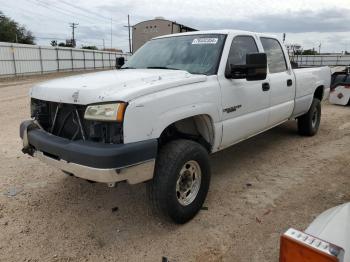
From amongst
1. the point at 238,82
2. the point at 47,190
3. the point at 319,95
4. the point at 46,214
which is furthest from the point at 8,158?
the point at 319,95

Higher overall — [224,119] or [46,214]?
[224,119]

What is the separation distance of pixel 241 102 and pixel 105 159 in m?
2.03

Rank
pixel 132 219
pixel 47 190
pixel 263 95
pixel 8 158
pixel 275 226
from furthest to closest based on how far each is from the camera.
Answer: pixel 8 158
pixel 263 95
pixel 47 190
pixel 132 219
pixel 275 226

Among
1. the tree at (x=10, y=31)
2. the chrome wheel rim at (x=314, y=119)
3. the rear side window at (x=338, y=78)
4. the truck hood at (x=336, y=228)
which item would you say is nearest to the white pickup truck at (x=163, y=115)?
the truck hood at (x=336, y=228)

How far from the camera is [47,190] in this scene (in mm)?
4094

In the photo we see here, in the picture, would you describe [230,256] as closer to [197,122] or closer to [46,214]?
[197,122]

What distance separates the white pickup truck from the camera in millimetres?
2686

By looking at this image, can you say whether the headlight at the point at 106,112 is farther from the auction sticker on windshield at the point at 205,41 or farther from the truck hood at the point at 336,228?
the auction sticker on windshield at the point at 205,41

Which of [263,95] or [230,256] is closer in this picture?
[230,256]

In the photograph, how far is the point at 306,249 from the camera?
1244mm

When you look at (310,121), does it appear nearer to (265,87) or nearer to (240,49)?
(265,87)

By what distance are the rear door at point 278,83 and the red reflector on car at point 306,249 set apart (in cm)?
358

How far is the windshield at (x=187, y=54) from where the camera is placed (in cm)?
379

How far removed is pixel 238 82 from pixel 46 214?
2.58 meters
